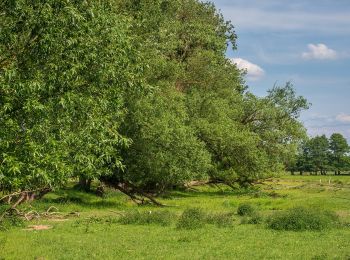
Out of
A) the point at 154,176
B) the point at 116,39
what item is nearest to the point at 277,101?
the point at 154,176

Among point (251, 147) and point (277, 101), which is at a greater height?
point (277, 101)

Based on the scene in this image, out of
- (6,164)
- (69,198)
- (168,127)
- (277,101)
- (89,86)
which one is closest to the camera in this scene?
(6,164)

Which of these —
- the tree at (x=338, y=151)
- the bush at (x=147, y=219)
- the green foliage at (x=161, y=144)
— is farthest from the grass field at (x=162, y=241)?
the tree at (x=338, y=151)

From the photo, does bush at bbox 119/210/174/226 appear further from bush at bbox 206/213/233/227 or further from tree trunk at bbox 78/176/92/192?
tree trunk at bbox 78/176/92/192

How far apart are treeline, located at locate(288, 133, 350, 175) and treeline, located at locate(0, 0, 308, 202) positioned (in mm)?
100494

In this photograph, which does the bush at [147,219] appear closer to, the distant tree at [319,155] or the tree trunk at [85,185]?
the tree trunk at [85,185]

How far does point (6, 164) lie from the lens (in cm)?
1239

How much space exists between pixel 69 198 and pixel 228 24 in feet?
101

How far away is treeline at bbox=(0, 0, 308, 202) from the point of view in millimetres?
12953

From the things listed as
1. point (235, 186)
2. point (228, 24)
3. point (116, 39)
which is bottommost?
point (235, 186)

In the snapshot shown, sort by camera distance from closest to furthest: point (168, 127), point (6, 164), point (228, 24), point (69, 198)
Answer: point (6, 164) < point (168, 127) < point (69, 198) < point (228, 24)

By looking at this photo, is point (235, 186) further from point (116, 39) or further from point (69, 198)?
A: point (116, 39)

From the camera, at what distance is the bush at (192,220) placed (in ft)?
82.2

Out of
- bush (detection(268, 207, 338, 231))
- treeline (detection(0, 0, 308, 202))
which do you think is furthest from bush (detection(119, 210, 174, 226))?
bush (detection(268, 207, 338, 231))
